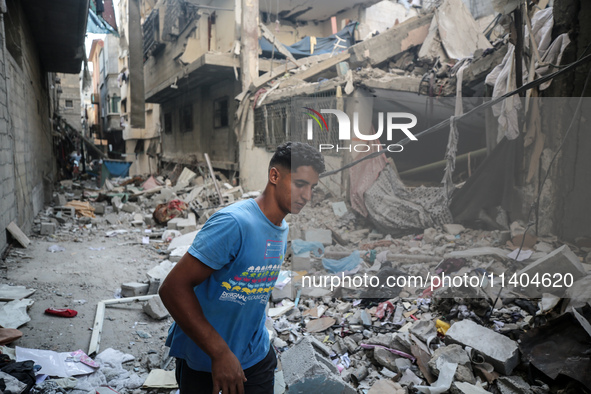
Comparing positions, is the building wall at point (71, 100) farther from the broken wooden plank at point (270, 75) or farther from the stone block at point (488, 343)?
the stone block at point (488, 343)

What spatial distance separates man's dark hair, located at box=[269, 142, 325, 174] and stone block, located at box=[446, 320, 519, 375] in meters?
2.28

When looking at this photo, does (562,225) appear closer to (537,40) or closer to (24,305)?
(537,40)

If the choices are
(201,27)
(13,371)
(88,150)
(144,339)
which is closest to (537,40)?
(144,339)

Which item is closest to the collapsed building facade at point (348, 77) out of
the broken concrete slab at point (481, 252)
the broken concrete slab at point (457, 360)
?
the broken concrete slab at point (481, 252)

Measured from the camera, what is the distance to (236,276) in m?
1.47

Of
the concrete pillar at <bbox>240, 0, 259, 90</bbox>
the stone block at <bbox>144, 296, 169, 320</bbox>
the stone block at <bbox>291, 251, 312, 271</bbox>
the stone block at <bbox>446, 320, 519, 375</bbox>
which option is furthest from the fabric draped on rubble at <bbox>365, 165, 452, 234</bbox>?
the concrete pillar at <bbox>240, 0, 259, 90</bbox>

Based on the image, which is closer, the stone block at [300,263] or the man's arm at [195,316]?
the man's arm at [195,316]

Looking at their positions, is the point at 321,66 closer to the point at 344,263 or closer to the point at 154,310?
the point at 344,263

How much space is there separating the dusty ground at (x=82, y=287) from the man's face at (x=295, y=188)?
7.68ft

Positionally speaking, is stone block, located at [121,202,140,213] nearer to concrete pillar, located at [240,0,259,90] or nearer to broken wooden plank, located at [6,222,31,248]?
broken wooden plank, located at [6,222,31,248]

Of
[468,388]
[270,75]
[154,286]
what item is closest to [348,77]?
[270,75]

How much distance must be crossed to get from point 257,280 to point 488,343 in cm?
240

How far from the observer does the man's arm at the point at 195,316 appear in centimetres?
135

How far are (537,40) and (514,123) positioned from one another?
3.17ft
